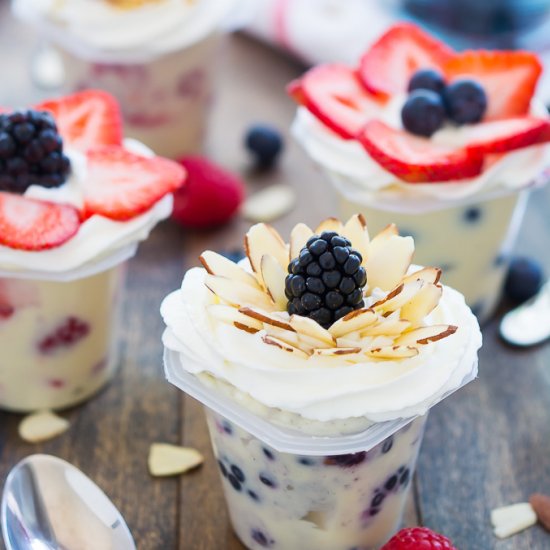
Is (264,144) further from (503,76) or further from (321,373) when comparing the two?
(321,373)

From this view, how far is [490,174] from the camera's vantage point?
1.68 meters

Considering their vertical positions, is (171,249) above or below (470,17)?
below

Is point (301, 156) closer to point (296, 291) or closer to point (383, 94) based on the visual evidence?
point (383, 94)

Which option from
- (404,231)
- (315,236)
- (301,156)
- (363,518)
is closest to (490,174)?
(404,231)

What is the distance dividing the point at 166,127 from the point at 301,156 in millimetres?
328

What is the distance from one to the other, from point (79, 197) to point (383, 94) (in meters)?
0.60

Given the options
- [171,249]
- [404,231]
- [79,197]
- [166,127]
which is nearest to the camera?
[79,197]

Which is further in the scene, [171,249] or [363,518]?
[171,249]

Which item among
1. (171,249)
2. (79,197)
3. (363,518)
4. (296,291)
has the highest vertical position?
(296,291)

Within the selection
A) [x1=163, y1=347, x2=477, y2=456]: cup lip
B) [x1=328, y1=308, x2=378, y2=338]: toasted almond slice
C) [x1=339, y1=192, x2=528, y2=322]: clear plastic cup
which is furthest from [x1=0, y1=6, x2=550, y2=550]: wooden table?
[x1=328, y1=308, x2=378, y2=338]: toasted almond slice

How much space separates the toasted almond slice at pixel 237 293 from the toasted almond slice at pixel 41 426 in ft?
1.74

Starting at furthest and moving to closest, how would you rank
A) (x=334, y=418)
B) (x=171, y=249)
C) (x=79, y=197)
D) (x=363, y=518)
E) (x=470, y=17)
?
(x=470, y=17), (x=171, y=249), (x=79, y=197), (x=363, y=518), (x=334, y=418)

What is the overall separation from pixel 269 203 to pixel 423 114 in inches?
22.3

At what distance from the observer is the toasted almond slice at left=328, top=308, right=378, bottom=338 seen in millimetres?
1231
